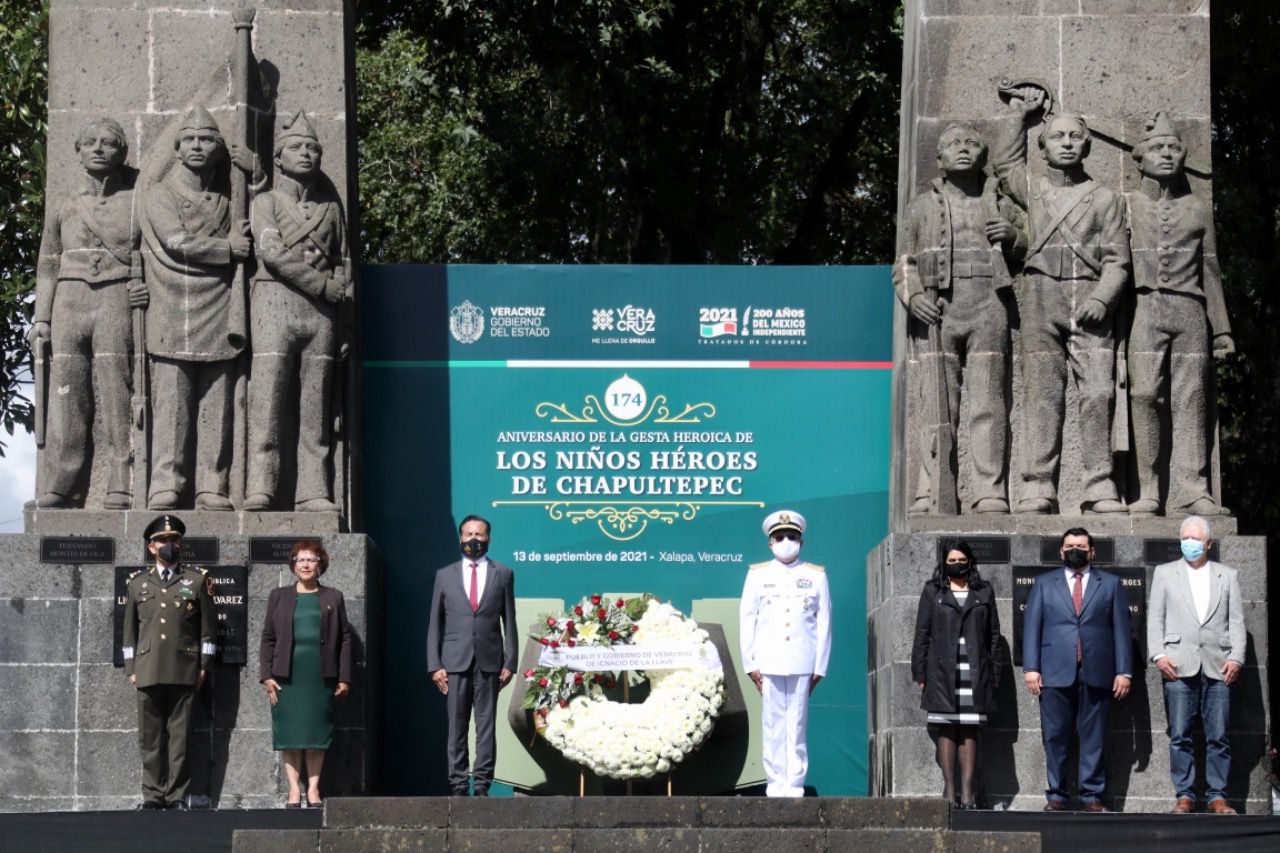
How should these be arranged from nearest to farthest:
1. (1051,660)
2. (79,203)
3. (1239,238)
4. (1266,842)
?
(1266,842), (1051,660), (79,203), (1239,238)

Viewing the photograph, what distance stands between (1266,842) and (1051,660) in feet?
5.84

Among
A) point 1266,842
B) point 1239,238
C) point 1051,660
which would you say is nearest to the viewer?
point 1266,842

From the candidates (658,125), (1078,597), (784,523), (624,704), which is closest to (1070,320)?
(1078,597)

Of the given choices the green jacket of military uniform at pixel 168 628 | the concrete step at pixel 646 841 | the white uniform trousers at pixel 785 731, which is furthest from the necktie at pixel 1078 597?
the green jacket of military uniform at pixel 168 628

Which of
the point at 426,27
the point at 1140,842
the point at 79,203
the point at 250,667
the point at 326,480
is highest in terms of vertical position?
the point at 426,27

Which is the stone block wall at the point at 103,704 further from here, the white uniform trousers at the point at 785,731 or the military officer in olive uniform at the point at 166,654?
the white uniform trousers at the point at 785,731

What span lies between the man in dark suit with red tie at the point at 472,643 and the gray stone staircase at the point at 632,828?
1.73 metres

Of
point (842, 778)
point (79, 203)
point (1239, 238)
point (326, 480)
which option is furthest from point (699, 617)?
point (1239, 238)

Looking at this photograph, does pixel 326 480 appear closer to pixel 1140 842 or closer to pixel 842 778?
pixel 842 778

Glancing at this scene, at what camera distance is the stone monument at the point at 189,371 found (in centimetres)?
1539

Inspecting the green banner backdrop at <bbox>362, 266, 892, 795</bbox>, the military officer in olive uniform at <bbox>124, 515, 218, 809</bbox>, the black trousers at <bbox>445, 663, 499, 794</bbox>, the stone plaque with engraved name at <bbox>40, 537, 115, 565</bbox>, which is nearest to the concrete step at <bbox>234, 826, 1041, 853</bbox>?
the black trousers at <bbox>445, 663, 499, 794</bbox>

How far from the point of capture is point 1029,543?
51.6ft

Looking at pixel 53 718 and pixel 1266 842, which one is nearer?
pixel 1266 842

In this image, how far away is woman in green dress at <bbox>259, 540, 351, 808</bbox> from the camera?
14.8 metres
